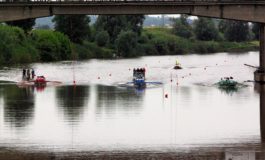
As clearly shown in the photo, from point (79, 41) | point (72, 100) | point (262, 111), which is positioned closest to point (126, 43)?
point (79, 41)

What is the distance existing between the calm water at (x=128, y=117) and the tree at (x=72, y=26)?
78203 mm

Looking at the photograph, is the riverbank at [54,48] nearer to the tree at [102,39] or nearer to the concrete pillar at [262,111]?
the tree at [102,39]

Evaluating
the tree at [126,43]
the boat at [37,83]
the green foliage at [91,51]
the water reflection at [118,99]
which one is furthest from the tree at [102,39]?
the water reflection at [118,99]

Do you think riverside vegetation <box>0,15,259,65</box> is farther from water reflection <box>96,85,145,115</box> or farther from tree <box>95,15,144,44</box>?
water reflection <box>96,85,145,115</box>

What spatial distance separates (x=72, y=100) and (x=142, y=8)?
13062mm

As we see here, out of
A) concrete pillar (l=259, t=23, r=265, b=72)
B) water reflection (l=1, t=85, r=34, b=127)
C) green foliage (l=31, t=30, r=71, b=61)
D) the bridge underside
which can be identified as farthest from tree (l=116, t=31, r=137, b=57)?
the bridge underside

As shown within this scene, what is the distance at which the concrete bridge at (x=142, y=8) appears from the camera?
7100 cm

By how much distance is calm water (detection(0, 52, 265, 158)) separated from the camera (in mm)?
42844

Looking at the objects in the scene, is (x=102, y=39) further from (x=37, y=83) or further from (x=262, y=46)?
(x=262, y=46)

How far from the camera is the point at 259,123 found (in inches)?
2023

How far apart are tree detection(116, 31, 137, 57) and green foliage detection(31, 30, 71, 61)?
1898cm

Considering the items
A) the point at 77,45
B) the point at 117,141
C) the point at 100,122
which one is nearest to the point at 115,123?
the point at 100,122

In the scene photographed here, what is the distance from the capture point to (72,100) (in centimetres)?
6750

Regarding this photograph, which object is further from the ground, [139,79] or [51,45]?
[51,45]
